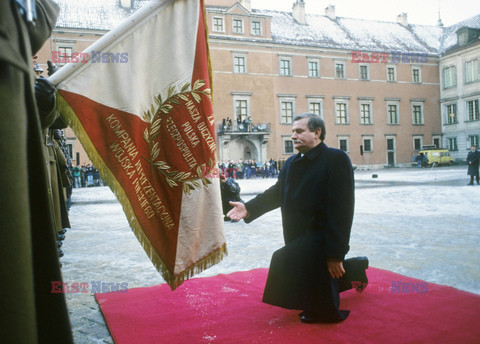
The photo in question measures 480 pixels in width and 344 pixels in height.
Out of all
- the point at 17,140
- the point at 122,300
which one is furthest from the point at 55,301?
the point at 122,300

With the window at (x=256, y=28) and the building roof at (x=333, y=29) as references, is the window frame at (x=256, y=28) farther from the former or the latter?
the building roof at (x=333, y=29)

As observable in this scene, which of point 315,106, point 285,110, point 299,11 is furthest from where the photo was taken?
point 299,11

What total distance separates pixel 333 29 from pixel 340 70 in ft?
15.0

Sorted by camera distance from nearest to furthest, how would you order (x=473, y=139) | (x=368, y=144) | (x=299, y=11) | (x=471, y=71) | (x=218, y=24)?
(x=218, y=24)
(x=471, y=71)
(x=473, y=139)
(x=368, y=144)
(x=299, y=11)

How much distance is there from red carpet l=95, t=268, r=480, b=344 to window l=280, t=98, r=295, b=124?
31.2 m

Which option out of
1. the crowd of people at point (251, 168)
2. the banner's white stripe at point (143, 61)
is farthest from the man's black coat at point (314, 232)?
the crowd of people at point (251, 168)

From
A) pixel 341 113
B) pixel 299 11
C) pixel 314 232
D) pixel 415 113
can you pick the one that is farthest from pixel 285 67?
pixel 314 232

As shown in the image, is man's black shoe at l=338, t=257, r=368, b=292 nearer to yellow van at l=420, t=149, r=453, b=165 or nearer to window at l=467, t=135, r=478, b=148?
yellow van at l=420, t=149, r=453, b=165

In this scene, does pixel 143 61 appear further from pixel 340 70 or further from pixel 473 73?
pixel 473 73

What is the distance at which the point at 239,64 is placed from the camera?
→ 33.4 meters

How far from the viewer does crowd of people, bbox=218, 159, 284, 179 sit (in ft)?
96.8

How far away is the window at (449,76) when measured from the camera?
1532 inches

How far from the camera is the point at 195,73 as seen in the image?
2.58 metres

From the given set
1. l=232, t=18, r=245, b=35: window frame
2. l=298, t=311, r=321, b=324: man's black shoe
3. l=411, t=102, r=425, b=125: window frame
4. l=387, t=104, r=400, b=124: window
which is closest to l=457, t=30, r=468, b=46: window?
l=411, t=102, r=425, b=125: window frame
